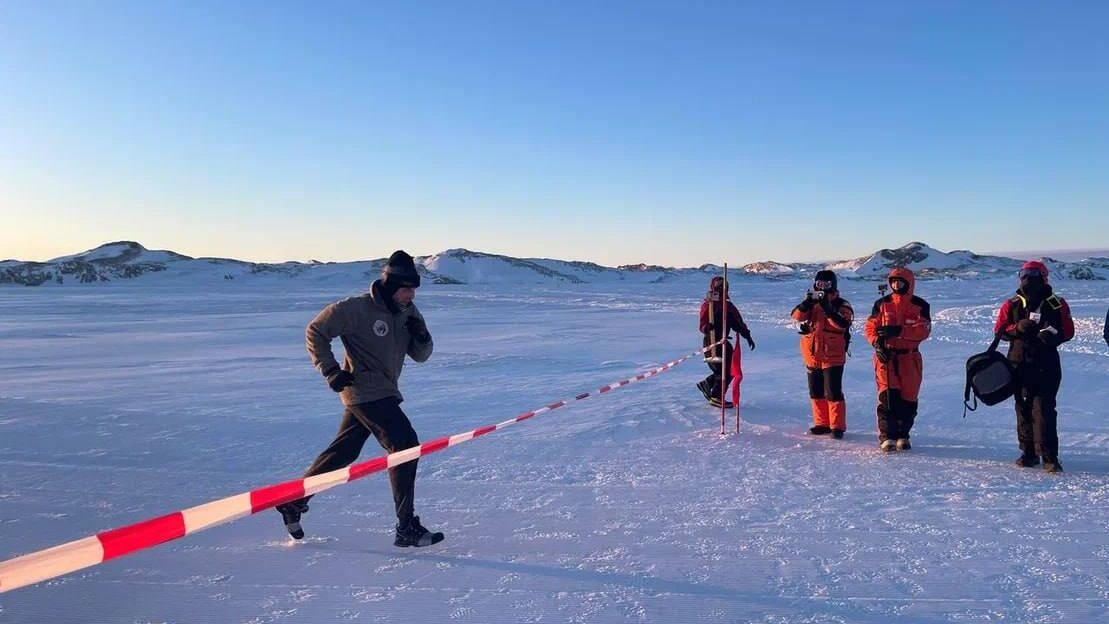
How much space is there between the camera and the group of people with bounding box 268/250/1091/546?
4.32 metres

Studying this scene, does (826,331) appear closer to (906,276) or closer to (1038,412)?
(906,276)

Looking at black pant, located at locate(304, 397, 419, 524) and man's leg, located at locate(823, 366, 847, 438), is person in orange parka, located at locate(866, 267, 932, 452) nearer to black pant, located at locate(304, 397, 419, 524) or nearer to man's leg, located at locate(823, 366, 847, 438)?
man's leg, located at locate(823, 366, 847, 438)

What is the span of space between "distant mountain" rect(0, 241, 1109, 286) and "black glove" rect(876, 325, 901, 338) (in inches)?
2048

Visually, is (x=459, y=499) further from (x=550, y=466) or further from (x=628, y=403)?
(x=628, y=403)

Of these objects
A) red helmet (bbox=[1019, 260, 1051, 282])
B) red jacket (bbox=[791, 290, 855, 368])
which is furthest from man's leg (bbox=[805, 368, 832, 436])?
red helmet (bbox=[1019, 260, 1051, 282])

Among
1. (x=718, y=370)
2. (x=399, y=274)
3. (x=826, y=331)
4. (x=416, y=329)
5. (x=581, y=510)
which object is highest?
(x=399, y=274)

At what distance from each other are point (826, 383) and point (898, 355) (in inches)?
30.1

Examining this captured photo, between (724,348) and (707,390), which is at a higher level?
(724,348)

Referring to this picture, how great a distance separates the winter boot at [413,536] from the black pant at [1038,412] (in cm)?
484

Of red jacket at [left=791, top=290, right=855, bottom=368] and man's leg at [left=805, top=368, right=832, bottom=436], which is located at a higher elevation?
red jacket at [left=791, top=290, right=855, bottom=368]

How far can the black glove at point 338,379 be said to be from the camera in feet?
13.7

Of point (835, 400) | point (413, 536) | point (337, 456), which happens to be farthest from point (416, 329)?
point (835, 400)

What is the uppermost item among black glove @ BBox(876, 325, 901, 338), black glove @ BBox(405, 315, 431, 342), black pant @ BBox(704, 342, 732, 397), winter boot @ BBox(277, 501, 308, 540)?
black glove @ BBox(405, 315, 431, 342)

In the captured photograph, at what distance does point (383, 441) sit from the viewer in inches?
172
